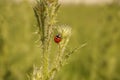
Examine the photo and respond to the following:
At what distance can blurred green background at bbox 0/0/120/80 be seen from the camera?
5090 mm

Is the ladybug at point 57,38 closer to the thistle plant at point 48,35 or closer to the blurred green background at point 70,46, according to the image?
the thistle plant at point 48,35

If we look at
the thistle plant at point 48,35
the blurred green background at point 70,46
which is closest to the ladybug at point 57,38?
the thistle plant at point 48,35

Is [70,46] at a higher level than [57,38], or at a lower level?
lower

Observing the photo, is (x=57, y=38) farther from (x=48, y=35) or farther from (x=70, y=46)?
(x=70, y=46)

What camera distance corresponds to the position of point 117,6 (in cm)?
606

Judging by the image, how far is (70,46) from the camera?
493 cm

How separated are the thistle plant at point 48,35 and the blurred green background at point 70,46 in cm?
271

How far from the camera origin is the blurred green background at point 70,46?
5.09m

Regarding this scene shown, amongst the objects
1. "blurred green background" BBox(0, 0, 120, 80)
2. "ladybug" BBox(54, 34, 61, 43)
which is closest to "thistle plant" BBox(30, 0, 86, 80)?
"ladybug" BBox(54, 34, 61, 43)

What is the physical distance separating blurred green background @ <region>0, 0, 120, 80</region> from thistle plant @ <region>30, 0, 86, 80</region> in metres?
2.71

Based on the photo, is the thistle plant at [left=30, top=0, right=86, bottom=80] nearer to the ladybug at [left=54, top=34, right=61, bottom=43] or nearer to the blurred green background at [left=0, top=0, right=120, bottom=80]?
the ladybug at [left=54, top=34, right=61, bottom=43]

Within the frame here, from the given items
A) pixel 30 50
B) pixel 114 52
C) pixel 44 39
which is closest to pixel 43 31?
pixel 44 39

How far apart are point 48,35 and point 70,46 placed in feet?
9.46

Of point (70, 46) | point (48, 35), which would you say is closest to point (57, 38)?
point (48, 35)
